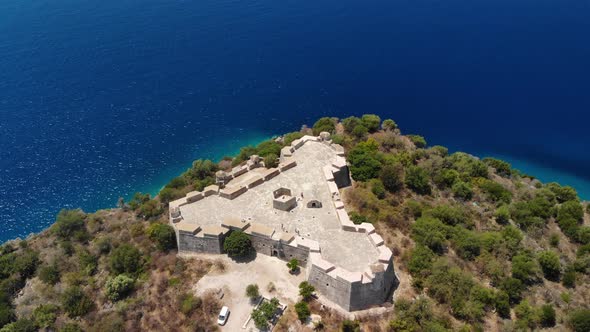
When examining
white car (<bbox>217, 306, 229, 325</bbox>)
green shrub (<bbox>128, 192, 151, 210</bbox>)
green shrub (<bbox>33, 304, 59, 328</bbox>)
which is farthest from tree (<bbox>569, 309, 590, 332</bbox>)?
green shrub (<bbox>128, 192, 151, 210</bbox>)

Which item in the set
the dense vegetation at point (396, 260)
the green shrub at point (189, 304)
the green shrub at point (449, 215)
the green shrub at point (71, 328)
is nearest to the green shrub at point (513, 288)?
the dense vegetation at point (396, 260)

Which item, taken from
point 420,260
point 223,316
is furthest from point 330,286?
point 420,260

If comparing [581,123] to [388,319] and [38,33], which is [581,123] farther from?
[38,33]

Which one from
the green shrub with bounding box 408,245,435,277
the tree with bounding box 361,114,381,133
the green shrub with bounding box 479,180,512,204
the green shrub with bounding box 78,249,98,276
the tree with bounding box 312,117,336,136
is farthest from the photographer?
the tree with bounding box 361,114,381,133

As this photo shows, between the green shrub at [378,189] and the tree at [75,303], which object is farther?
the green shrub at [378,189]

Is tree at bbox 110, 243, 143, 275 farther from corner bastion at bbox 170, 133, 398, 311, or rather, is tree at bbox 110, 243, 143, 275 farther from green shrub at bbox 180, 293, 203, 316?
green shrub at bbox 180, 293, 203, 316

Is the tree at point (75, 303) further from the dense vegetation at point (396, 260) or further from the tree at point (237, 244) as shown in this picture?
the tree at point (237, 244)
